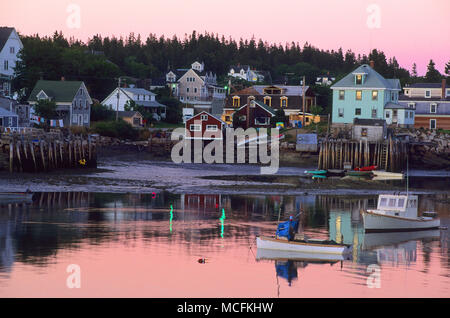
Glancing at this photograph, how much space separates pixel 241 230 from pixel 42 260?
1322cm

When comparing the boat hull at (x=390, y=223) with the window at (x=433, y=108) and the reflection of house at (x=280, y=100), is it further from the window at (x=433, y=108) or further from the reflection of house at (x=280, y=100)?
the reflection of house at (x=280, y=100)

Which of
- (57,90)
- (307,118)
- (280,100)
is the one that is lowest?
(307,118)

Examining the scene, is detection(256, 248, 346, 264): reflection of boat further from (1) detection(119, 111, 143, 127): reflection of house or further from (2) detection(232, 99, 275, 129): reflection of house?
(1) detection(119, 111, 143, 127): reflection of house

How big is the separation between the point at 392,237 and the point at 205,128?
220 feet

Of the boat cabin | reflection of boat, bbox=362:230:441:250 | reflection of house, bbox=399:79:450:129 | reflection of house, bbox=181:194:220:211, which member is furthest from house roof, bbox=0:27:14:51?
reflection of boat, bbox=362:230:441:250

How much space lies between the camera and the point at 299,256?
3541 centimetres

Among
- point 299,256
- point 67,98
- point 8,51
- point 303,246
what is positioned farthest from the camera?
point 8,51

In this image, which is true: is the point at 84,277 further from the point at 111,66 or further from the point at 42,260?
the point at 111,66

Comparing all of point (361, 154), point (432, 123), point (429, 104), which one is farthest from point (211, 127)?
point (429, 104)

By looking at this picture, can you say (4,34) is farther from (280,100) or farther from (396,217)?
(396,217)

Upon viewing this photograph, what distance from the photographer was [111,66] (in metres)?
138

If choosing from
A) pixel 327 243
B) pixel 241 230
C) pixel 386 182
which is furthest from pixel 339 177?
pixel 327 243

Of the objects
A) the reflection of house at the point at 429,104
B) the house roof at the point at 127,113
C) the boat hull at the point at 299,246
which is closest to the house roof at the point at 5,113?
the house roof at the point at 127,113

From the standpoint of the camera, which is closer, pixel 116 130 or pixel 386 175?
pixel 386 175
